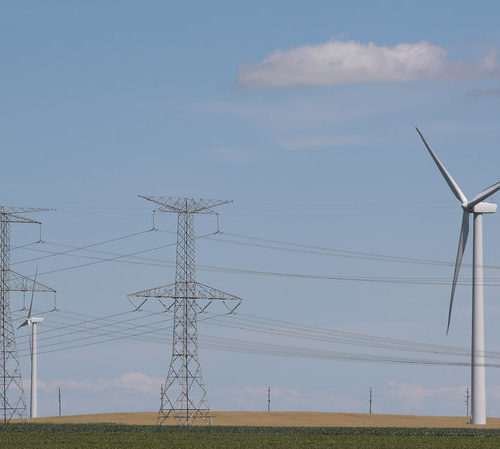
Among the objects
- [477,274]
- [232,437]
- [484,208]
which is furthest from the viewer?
[484,208]

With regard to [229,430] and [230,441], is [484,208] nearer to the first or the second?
[229,430]

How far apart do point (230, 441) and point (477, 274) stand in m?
39.4

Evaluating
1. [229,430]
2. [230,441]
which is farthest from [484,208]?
[230,441]

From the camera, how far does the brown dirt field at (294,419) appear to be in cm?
15912

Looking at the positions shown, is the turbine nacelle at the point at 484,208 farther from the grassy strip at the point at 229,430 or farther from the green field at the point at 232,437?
the green field at the point at 232,437

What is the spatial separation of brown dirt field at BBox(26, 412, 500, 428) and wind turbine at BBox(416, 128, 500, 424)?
34214mm

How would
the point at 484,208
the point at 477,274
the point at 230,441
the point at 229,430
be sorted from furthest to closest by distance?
the point at 484,208
the point at 477,274
the point at 229,430
the point at 230,441

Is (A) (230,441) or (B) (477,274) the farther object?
(B) (477,274)

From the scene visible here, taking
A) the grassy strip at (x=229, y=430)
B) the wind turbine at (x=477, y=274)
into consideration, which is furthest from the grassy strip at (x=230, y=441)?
the wind turbine at (x=477, y=274)

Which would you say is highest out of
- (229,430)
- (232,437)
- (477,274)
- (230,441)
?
(477,274)

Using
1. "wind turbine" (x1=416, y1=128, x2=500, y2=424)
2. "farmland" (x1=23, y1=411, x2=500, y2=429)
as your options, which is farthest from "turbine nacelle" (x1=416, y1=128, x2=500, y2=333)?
"farmland" (x1=23, y1=411, x2=500, y2=429)

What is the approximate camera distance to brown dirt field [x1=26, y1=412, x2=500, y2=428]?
159125 mm

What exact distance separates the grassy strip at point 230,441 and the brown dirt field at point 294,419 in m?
50.7

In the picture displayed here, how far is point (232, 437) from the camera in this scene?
334ft
